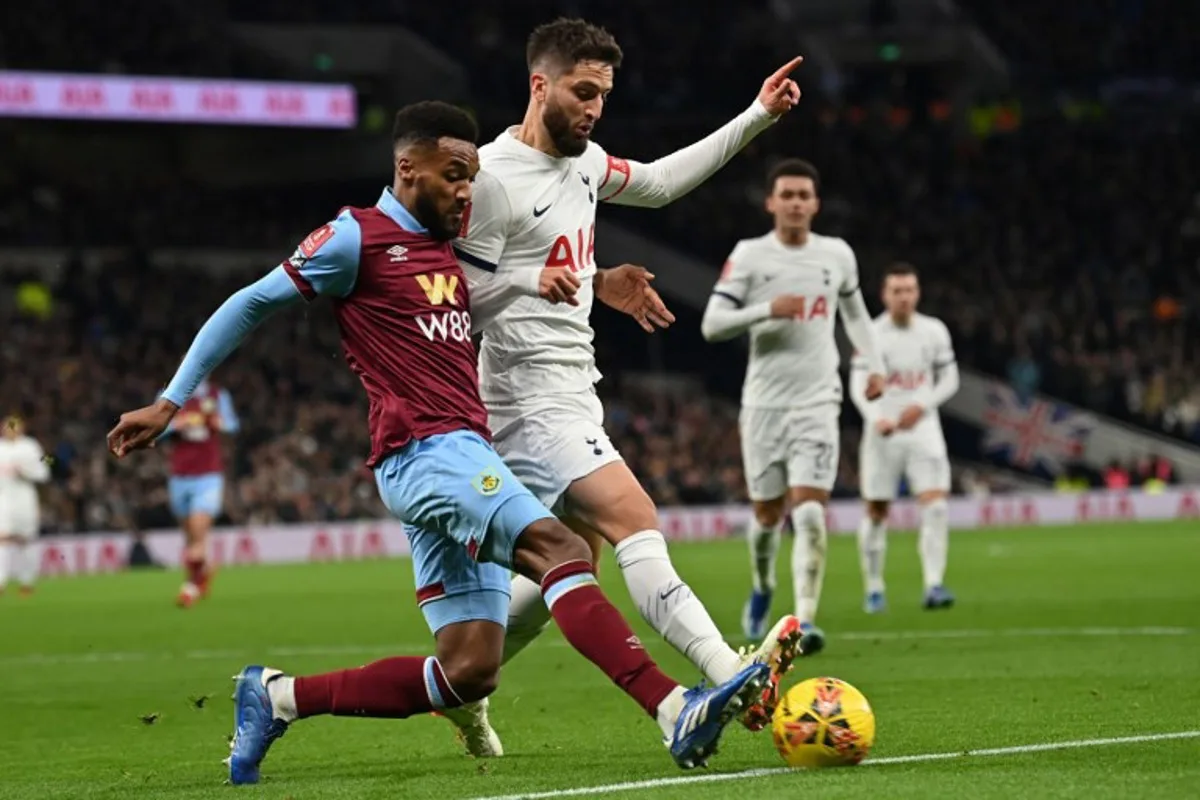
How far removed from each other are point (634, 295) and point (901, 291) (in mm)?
9896

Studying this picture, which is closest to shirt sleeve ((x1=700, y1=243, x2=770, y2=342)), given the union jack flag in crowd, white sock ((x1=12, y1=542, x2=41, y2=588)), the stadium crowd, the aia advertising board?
white sock ((x1=12, y1=542, x2=41, y2=588))

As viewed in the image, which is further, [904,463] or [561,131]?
[904,463]

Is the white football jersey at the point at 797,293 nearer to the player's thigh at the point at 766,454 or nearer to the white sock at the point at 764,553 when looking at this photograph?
the player's thigh at the point at 766,454

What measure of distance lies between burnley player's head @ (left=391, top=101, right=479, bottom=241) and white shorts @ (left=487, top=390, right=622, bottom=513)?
0.80 meters

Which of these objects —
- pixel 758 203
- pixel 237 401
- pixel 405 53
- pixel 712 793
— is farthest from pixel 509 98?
pixel 712 793

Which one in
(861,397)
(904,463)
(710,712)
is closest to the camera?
(710,712)

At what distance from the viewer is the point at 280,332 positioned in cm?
3600

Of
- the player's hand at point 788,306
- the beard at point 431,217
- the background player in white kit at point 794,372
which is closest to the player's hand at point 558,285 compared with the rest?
the beard at point 431,217

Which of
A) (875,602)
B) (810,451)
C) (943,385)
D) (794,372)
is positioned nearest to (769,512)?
(810,451)

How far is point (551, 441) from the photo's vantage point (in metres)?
7.54

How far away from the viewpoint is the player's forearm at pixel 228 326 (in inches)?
269

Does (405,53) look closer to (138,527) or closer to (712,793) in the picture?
(138,527)

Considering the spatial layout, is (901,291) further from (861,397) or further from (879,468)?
(861,397)

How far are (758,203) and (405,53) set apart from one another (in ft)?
25.2
